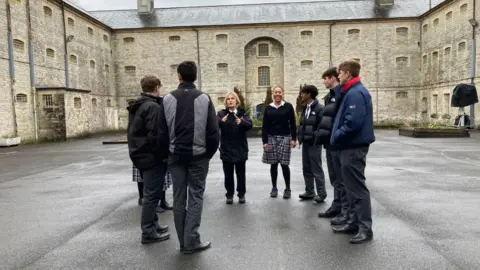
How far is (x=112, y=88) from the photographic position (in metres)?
33.2

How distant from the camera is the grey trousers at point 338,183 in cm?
515

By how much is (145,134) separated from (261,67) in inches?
1170

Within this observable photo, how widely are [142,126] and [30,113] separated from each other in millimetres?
19484

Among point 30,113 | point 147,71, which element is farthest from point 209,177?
point 147,71

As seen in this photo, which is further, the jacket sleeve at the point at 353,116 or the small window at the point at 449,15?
the small window at the point at 449,15

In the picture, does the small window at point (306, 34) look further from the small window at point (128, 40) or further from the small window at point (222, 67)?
the small window at point (128, 40)

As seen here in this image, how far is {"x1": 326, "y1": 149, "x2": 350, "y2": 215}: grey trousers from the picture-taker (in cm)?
515

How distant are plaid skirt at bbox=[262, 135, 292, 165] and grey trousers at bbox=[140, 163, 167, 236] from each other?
2.45 meters

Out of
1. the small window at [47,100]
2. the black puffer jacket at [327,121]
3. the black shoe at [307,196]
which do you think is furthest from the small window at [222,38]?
the black puffer jacket at [327,121]

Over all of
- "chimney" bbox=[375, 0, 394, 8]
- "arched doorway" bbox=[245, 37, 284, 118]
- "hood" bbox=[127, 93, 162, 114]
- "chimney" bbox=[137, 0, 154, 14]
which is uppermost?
"chimney" bbox=[137, 0, 154, 14]

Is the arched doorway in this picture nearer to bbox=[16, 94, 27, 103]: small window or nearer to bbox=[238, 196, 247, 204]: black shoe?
bbox=[16, 94, 27, 103]: small window

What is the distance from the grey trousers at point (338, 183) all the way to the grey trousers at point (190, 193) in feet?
6.02

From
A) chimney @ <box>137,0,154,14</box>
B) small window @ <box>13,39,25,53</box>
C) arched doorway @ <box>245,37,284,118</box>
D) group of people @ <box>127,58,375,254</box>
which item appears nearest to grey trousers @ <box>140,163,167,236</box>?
group of people @ <box>127,58,375,254</box>

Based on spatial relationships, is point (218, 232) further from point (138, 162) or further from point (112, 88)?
point (112, 88)
